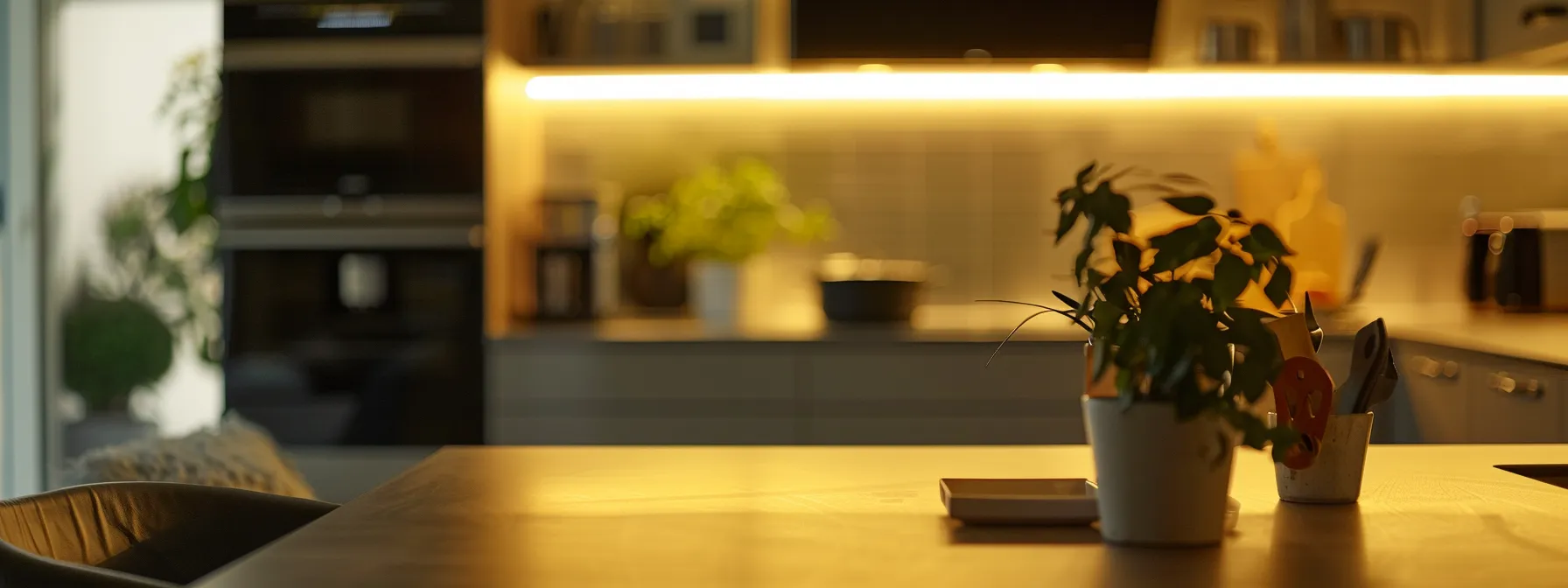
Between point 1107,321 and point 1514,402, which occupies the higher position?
point 1107,321

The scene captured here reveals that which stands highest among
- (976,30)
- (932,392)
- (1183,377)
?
(976,30)

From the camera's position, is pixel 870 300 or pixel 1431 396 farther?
pixel 870 300

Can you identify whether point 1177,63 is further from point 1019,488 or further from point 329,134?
point 1019,488

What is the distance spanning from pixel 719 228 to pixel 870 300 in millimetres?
485

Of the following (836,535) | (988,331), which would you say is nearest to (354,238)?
(988,331)

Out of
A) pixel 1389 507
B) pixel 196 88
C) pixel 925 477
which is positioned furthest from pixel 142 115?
pixel 1389 507

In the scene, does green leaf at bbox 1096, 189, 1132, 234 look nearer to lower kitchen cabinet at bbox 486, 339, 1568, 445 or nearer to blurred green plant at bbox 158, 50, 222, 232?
lower kitchen cabinet at bbox 486, 339, 1568, 445

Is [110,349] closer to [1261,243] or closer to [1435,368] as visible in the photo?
[1435,368]

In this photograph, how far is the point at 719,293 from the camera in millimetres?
3756

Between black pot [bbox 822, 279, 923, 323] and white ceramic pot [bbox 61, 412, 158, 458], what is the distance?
1.90 meters

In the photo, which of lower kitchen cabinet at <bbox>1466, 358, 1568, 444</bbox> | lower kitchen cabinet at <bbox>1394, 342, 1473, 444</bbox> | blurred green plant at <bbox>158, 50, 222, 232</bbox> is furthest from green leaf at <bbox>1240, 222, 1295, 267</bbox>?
blurred green plant at <bbox>158, 50, 222, 232</bbox>

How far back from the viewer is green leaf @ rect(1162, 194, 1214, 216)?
3.50 feet

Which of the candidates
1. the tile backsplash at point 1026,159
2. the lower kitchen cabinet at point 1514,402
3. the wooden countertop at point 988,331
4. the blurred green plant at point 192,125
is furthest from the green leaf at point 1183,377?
the blurred green plant at point 192,125

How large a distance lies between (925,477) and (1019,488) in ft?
0.55
